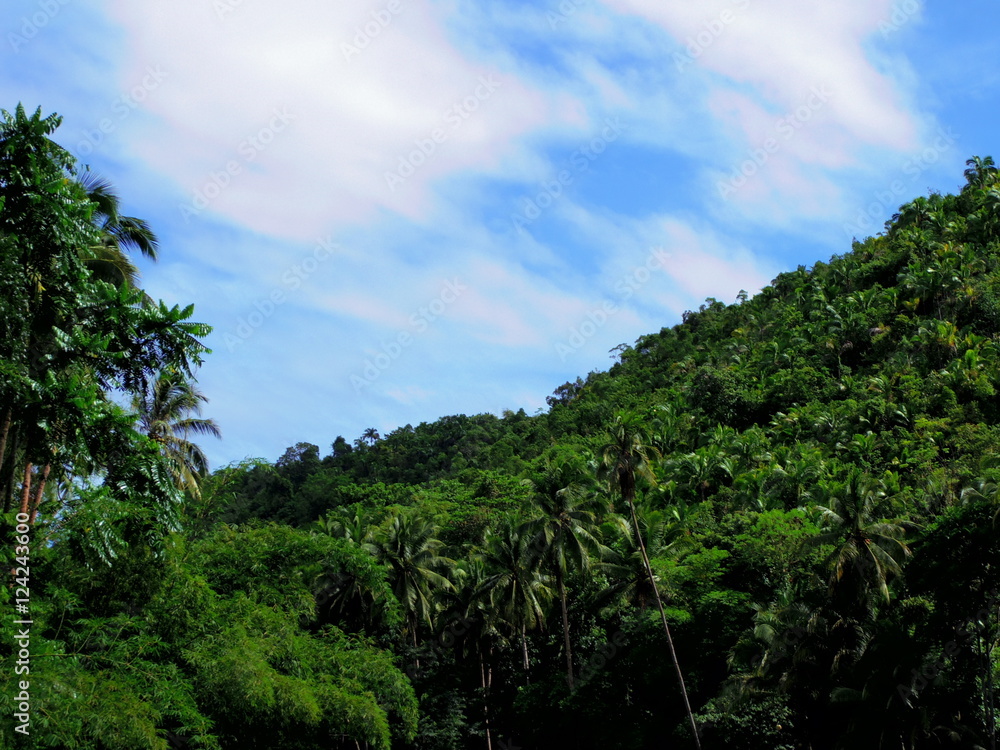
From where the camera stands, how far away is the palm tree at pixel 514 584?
42.1 metres

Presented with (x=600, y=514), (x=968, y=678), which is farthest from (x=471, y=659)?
(x=968, y=678)

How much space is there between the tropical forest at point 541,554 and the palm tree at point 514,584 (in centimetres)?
17

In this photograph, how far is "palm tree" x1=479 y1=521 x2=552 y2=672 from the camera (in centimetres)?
4206

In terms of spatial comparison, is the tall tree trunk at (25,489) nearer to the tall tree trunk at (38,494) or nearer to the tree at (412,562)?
the tall tree trunk at (38,494)

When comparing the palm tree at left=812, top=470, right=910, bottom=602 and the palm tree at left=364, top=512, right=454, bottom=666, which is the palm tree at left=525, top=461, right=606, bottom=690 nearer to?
the palm tree at left=364, top=512, right=454, bottom=666

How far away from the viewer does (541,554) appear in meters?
40.5

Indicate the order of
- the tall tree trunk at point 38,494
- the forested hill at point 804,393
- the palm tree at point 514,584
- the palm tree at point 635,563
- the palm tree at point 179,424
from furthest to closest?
the forested hill at point 804,393 → the palm tree at point 514,584 → the palm tree at point 635,563 → the palm tree at point 179,424 → the tall tree trunk at point 38,494

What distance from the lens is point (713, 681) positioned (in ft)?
126

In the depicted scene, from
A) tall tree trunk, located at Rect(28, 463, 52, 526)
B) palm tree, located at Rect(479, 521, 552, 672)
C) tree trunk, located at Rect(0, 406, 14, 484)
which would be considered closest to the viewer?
tree trunk, located at Rect(0, 406, 14, 484)

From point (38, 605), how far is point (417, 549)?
29159mm

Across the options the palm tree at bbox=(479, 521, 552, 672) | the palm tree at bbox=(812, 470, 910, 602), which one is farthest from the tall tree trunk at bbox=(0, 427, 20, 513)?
the palm tree at bbox=(479, 521, 552, 672)

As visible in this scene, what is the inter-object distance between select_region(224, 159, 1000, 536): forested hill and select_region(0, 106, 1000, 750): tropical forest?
1.06 feet

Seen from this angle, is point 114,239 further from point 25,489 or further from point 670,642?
point 670,642

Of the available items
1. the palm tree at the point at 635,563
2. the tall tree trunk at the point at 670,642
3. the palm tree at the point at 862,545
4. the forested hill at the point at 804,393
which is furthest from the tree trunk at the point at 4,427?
the forested hill at the point at 804,393
